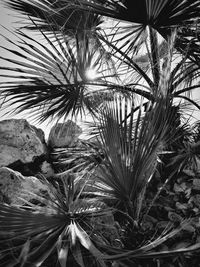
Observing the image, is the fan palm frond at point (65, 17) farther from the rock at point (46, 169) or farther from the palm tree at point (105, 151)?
the rock at point (46, 169)

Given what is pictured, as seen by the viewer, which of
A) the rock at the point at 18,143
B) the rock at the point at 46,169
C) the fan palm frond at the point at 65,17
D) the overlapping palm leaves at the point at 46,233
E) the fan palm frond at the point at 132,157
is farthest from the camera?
the rock at the point at 46,169

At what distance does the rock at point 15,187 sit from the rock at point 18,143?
0.72 m

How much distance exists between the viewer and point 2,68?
152 centimetres

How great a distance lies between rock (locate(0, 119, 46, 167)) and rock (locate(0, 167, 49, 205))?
725 mm

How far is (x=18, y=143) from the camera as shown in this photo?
2.76 metres

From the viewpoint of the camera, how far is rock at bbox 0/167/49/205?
1.81 m

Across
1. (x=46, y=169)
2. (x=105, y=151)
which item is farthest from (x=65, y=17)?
(x=46, y=169)

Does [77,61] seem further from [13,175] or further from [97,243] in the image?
[97,243]

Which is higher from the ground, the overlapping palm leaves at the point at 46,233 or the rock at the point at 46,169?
the overlapping palm leaves at the point at 46,233

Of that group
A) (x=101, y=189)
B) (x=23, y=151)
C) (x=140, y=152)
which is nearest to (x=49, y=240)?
(x=101, y=189)

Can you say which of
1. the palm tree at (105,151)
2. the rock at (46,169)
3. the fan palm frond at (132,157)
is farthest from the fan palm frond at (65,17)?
the rock at (46,169)

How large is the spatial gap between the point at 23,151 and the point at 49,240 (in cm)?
206

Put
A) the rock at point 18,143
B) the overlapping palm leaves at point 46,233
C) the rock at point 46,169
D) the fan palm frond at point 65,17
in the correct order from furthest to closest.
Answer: the rock at point 46,169
the rock at point 18,143
the fan palm frond at point 65,17
the overlapping palm leaves at point 46,233

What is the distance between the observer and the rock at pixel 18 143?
266 centimetres
